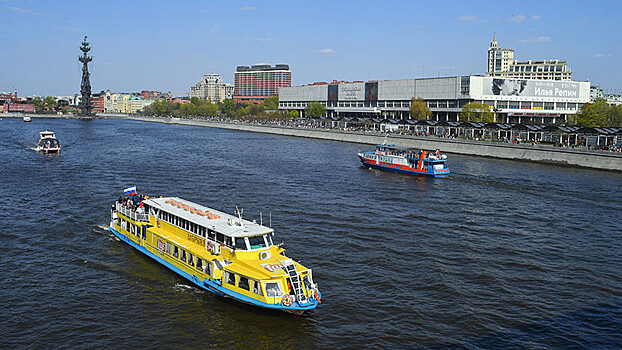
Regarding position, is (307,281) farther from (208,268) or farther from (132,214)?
(132,214)

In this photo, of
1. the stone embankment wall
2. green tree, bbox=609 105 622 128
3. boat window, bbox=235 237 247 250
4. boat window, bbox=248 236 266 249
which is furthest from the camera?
green tree, bbox=609 105 622 128

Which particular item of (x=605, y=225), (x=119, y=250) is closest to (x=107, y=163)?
(x=119, y=250)

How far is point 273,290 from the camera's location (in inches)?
923

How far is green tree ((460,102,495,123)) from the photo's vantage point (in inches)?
5064

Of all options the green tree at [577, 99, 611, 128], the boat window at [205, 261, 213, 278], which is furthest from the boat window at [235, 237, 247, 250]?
the green tree at [577, 99, 611, 128]

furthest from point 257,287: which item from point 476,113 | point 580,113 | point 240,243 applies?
point 580,113

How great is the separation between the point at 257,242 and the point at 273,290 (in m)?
3.42

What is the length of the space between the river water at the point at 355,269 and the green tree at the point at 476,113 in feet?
223

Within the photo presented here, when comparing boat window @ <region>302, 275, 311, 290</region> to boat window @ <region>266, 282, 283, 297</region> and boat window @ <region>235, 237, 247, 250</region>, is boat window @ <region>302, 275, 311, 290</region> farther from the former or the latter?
boat window @ <region>235, 237, 247, 250</region>

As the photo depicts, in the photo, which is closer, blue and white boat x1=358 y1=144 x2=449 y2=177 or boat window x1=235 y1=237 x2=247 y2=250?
boat window x1=235 y1=237 x2=247 y2=250

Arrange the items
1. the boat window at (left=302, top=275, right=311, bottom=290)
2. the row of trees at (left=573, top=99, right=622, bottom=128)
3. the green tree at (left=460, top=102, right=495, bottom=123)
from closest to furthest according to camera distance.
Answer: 1. the boat window at (left=302, top=275, right=311, bottom=290)
2. the row of trees at (left=573, top=99, right=622, bottom=128)
3. the green tree at (left=460, top=102, right=495, bottom=123)

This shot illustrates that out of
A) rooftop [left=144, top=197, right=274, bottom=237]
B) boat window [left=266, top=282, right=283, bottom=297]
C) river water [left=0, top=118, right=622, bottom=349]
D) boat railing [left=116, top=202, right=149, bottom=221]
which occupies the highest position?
rooftop [left=144, top=197, right=274, bottom=237]

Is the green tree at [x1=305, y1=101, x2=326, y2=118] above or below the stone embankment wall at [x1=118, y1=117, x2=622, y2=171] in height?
above

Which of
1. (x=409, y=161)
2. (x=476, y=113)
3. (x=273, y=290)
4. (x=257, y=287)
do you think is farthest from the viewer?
(x=476, y=113)
